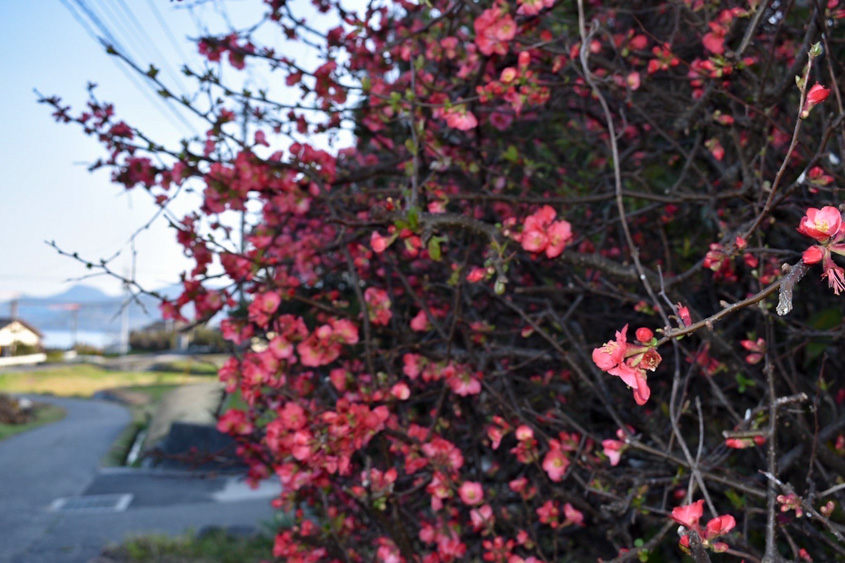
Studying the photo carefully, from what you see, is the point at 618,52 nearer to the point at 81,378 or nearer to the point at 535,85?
the point at 535,85

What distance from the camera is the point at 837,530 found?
1.16 meters

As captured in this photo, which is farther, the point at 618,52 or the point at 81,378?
the point at 81,378

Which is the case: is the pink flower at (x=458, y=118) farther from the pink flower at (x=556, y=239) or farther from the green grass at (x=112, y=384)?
the green grass at (x=112, y=384)

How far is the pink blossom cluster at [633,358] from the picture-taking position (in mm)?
815

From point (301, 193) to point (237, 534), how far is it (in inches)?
199

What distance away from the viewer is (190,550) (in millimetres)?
5797

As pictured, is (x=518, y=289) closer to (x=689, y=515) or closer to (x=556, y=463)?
(x=556, y=463)

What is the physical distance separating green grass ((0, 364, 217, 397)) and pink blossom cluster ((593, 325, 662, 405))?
62.6ft

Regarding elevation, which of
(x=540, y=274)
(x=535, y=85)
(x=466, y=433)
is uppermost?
(x=535, y=85)

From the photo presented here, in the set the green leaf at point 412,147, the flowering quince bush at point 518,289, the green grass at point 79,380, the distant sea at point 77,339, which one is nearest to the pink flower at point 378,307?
the flowering quince bush at point 518,289

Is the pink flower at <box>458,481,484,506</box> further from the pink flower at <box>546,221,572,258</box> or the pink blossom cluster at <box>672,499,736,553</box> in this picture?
the pink blossom cluster at <box>672,499,736,553</box>

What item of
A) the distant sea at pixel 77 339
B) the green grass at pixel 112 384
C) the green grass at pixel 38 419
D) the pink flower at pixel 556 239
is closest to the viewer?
the pink flower at pixel 556 239

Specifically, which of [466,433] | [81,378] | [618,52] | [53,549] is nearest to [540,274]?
[466,433]

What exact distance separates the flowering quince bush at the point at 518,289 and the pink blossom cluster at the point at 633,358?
0.68m
